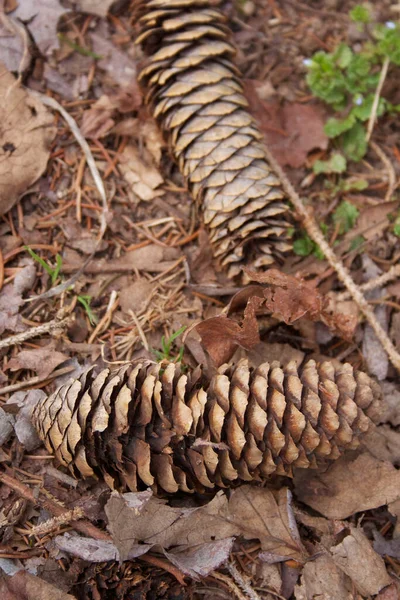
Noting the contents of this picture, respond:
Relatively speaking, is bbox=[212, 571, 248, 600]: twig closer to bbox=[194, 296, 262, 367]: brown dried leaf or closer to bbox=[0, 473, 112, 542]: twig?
bbox=[0, 473, 112, 542]: twig

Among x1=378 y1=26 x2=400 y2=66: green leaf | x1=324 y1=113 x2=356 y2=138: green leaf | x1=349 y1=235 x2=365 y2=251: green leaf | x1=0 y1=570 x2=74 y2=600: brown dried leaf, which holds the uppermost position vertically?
x1=378 y1=26 x2=400 y2=66: green leaf

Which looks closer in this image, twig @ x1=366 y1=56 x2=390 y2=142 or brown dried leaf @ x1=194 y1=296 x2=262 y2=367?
brown dried leaf @ x1=194 y1=296 x2=262 y2=367

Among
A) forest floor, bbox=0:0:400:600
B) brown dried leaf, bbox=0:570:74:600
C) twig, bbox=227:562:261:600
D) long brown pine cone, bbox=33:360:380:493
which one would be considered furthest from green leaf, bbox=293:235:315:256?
brown dried leaf, bbox=0:570:74:600

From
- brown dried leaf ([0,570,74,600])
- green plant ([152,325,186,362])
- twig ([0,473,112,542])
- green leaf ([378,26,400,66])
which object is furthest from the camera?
green leaf ([378,26,400,66])

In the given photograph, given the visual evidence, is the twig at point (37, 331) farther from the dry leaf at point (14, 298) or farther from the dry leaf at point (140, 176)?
the dry leaf at point (140, 176)

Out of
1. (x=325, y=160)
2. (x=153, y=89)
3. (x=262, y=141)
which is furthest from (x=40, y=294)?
(x=325, y=160)

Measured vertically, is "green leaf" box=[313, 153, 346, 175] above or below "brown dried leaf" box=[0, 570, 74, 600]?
above

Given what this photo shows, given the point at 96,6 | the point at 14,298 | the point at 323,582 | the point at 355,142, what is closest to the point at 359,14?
the point at 355,142
